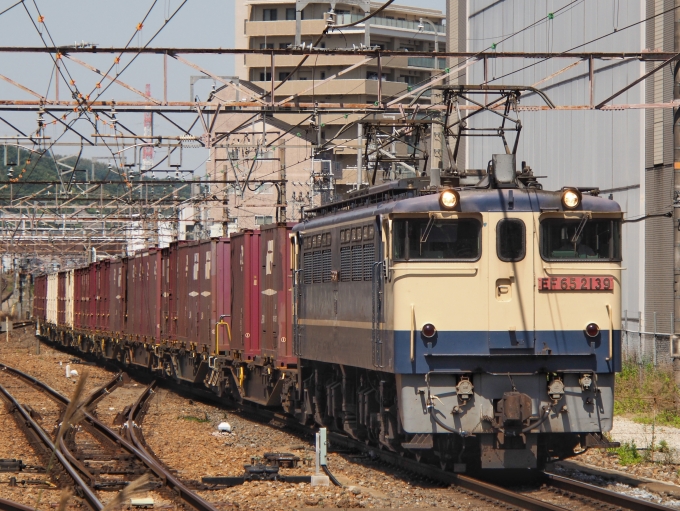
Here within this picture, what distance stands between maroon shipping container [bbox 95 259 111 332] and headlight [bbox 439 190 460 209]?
26.4m

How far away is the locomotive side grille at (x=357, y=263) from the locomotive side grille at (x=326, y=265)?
3.77 ft

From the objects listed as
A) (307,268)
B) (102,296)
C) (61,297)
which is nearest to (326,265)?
(307,268)

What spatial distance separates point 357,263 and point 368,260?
49 centimetres

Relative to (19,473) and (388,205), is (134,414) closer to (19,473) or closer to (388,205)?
(19,473)

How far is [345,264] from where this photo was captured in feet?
44.5

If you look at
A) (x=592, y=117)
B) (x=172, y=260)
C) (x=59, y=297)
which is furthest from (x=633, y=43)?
(x=59, y=297)

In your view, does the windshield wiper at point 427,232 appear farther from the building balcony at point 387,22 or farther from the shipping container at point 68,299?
the building balcony at point 387,22

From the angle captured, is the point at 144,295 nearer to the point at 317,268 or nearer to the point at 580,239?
the point at 317,268

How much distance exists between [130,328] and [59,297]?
821 inches

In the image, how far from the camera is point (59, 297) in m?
52.2

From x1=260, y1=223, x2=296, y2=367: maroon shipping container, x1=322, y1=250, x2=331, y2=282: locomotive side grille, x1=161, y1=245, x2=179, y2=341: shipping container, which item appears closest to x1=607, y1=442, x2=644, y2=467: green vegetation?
x1=322, y1=250, x2=331, y2=282: locomotive side grille

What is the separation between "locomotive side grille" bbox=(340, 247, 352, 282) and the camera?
1337 cm

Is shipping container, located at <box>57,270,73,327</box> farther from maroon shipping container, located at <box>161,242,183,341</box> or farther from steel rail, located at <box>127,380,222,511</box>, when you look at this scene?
steel rail, located at <box>127,380,222,511</box>

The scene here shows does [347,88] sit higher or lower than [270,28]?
lower
